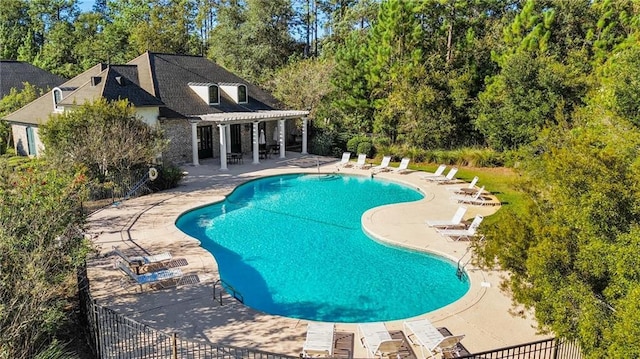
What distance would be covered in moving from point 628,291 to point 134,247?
13297 millimetres

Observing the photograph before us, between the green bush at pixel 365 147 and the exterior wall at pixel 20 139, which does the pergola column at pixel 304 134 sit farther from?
the exterior wall at pixel 20 139

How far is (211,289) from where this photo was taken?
1207 cm

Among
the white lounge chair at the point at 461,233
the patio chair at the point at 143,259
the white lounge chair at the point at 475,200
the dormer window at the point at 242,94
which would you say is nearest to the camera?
the patio chair at the point at 143,259

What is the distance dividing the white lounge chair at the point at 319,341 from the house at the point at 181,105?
1897 centimetres

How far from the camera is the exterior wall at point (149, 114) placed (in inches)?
1011

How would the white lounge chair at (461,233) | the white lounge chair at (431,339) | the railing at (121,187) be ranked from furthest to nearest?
the railing at (121,187) → the white lounge chair at (461,233) → the white lounge chair at (431,339)

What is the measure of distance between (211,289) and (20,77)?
38321mm

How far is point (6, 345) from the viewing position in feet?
23.4

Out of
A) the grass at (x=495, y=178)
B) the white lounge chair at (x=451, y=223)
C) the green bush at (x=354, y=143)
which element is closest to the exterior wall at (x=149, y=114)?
the green bush at (x=354, y=143)

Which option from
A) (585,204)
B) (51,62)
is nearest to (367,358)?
(585,204)

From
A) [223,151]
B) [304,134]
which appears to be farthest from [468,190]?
[304,134]

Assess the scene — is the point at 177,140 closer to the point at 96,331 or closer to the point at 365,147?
the point at 365,147

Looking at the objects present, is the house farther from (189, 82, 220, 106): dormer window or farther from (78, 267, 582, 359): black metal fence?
(78, 267, 582, 359): black metal fence

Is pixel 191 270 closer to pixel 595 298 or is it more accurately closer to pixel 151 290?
pixel 151 290
